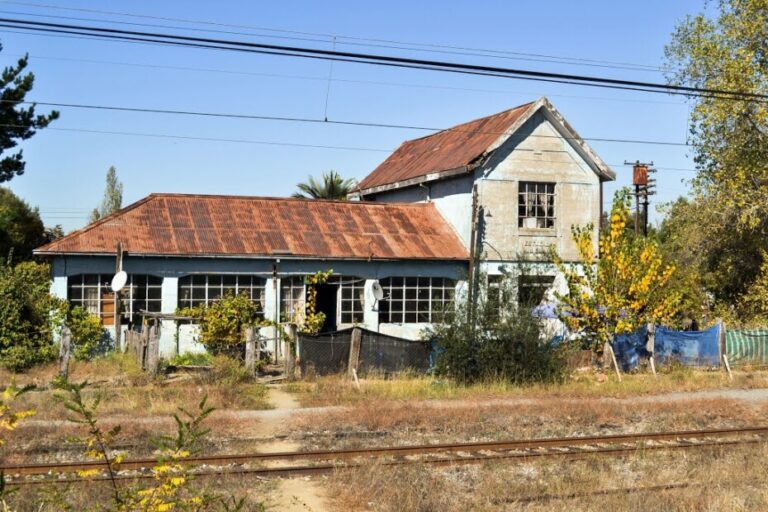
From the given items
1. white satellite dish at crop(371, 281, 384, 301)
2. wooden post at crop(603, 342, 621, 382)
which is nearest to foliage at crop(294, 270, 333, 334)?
white satellite dish at crop(371, 281, 384, 301)

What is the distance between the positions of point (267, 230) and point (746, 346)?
1440cm

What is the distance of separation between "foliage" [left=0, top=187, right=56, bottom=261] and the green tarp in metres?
24.5

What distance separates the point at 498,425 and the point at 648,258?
8711 mm

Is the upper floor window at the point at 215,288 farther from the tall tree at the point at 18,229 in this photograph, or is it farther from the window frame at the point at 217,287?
the tall tree at the point at 18,229

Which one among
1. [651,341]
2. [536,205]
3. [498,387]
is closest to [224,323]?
[498,387]

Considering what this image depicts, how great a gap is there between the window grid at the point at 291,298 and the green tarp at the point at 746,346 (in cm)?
1227

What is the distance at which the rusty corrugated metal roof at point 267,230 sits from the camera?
21500mm

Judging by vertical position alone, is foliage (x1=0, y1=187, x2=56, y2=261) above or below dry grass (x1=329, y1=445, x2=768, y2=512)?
above

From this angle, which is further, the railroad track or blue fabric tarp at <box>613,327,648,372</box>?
blue fabric tarp at <box>613,327,648,372</box>

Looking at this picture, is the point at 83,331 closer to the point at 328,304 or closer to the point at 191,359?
the point at 191,359

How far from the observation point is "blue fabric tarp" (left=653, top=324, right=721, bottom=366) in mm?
22266

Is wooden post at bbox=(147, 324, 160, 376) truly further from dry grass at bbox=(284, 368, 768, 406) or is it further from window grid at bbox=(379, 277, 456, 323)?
window grid at bbox=(379, 277, 456, 323)

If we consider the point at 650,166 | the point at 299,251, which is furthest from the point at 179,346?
the point at 650,166

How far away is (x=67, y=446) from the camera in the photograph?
11953 mm
